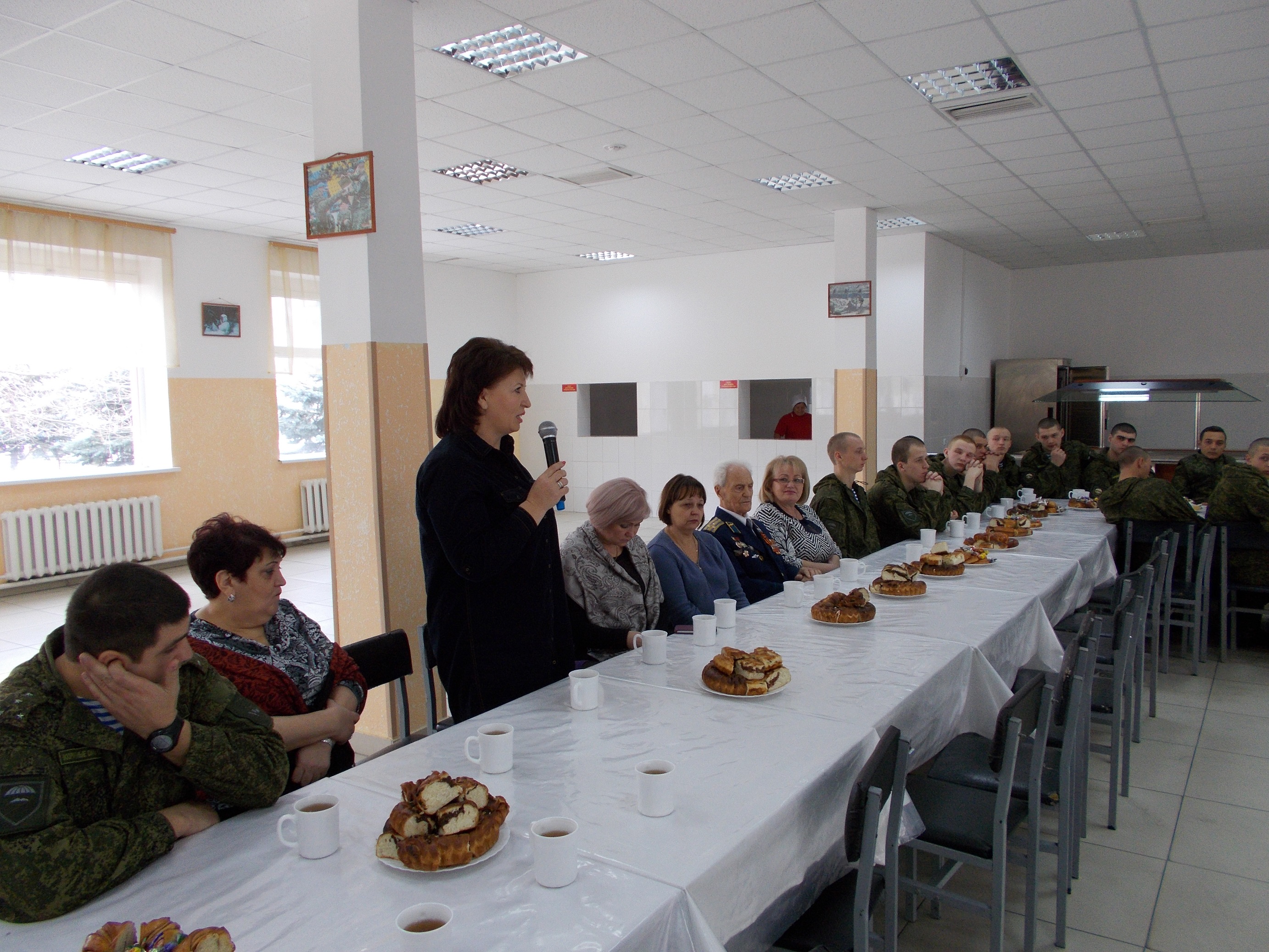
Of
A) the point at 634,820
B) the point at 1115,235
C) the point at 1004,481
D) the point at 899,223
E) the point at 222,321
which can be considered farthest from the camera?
the point at 1115,235

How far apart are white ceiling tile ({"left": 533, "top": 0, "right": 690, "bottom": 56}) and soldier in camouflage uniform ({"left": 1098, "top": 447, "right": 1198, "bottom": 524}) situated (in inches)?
142

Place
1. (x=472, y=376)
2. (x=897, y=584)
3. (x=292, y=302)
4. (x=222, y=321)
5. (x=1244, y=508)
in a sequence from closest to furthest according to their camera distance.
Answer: (x=472, y=376), (x=897, y=584), (x=1244, y=508), (x=222, y=321), (x=292, y=302)

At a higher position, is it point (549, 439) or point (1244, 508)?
point (549, 439)

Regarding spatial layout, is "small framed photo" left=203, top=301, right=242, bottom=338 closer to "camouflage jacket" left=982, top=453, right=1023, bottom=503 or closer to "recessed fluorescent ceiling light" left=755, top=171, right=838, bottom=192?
"recessed fluorescent ceiling light" left=755, top=171, right=838, bottom=192

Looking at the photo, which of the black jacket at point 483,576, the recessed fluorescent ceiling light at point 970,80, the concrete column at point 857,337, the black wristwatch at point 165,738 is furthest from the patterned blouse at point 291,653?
the concrete column at point 857,337

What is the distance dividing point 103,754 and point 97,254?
24.1 feet

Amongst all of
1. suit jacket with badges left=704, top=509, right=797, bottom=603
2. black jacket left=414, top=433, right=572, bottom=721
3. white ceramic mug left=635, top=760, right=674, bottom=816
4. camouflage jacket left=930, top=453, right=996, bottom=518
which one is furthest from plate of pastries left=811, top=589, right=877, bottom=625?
camouflage jacket left=930, top=453, right=996, bottom=518

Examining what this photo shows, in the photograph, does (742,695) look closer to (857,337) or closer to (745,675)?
(745,675)

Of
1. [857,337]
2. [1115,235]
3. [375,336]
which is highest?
[1115,235]

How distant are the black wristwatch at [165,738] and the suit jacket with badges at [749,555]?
2610 millimetres

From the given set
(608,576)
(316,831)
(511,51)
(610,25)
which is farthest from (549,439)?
(511,51)

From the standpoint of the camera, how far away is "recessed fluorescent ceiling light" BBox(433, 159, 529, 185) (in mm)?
6141

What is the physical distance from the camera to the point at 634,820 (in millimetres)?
1568

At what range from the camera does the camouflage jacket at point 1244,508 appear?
15.9ft
